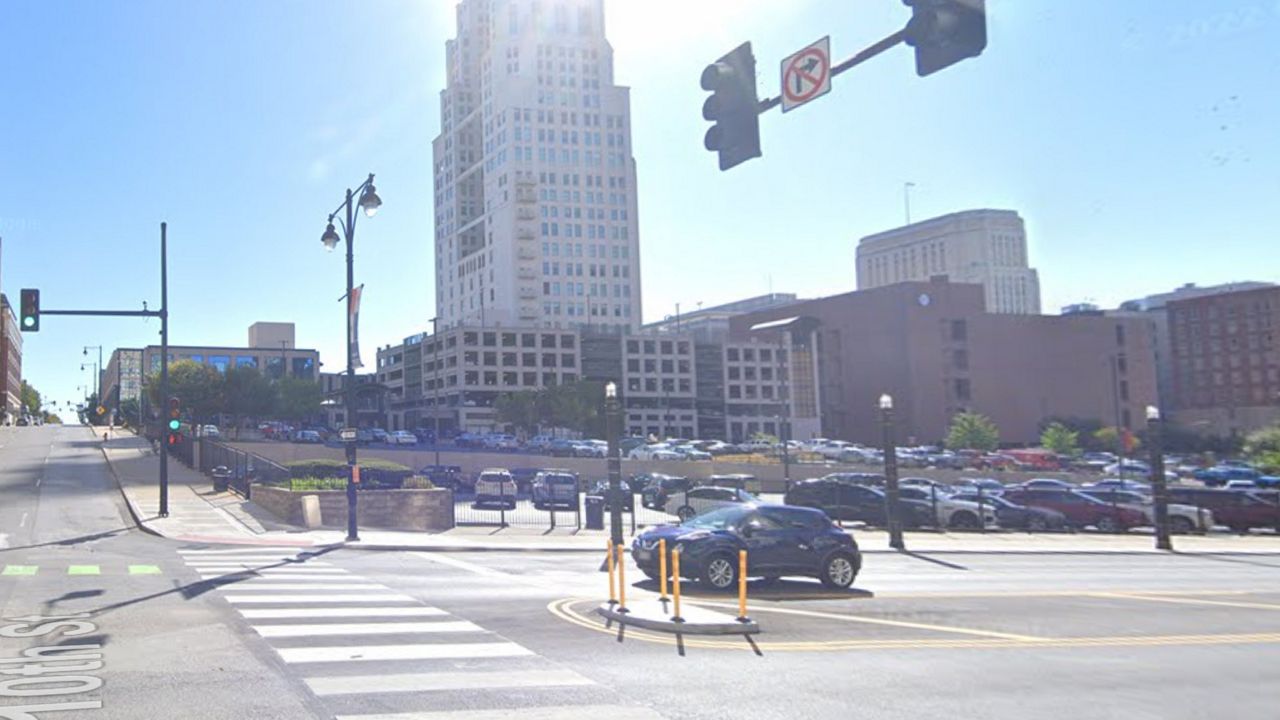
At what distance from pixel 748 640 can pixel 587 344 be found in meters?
117

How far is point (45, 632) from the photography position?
1242 cm

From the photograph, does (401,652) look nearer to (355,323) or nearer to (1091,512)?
(355,323)

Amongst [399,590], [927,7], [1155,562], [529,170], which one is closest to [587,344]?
[529,170]

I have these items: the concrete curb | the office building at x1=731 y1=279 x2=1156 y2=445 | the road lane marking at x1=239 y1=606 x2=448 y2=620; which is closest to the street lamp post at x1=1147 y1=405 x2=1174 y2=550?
the concrete curb

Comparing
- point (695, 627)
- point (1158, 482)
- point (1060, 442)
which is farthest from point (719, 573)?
point (1060, 442)

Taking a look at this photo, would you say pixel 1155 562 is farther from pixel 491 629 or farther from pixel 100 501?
pixel 100 501

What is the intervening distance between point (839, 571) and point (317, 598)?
8.85m

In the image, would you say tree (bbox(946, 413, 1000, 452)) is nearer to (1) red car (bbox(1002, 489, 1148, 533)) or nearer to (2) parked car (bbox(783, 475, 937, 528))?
(1) red car (bbox(1002, 489, 1148, 533))

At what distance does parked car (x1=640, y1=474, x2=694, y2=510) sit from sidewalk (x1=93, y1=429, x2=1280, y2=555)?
10.4 metres

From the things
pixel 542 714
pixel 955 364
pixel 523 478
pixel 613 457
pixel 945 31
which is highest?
pixel 955 364

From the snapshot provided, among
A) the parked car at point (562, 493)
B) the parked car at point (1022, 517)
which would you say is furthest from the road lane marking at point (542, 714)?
the parked car at point (562, 493)

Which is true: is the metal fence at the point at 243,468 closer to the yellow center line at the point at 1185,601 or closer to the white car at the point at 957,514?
the white car at the point at 957,514

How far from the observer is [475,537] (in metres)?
29.5

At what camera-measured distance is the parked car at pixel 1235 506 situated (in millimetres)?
39844
